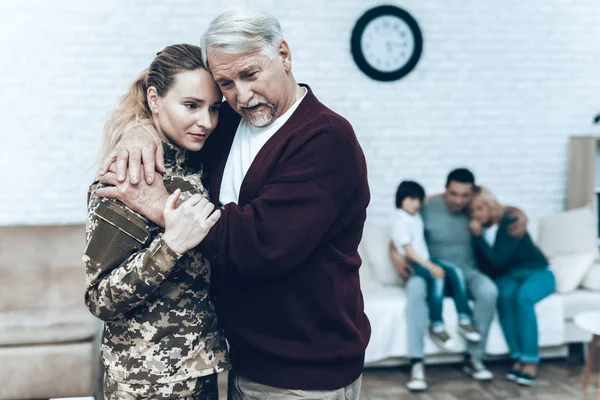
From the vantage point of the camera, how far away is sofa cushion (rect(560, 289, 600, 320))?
4.16 m

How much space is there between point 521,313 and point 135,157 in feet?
10.3

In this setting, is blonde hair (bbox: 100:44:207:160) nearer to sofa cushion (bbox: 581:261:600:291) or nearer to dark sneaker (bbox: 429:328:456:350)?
dark sneaker (bbox: 429:328:456:350)

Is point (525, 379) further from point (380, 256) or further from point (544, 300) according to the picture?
point (380, 256)

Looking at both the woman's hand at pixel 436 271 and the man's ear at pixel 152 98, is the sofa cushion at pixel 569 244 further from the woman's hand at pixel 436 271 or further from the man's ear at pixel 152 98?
the man's ear at pixel 152 98

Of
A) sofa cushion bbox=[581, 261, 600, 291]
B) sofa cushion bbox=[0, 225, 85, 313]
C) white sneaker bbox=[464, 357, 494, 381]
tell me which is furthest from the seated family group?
sofa cushion bbox=[0, 225, 85, 313]

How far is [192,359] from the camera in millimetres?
1479

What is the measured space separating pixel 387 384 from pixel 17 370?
2.07 meters

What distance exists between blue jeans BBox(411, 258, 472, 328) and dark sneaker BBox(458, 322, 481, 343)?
1.2 inches

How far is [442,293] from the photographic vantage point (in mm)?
3953

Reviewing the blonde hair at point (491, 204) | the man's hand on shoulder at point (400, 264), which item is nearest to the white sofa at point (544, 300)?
the man's hand on shoulder at point (400, 264)

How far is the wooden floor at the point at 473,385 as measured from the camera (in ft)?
12.1

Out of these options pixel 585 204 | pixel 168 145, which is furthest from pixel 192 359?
pixel 585 204

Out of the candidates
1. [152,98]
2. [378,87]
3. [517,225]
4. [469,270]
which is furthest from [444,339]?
[152,98]

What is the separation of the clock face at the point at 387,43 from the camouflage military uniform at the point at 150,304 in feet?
11.4
